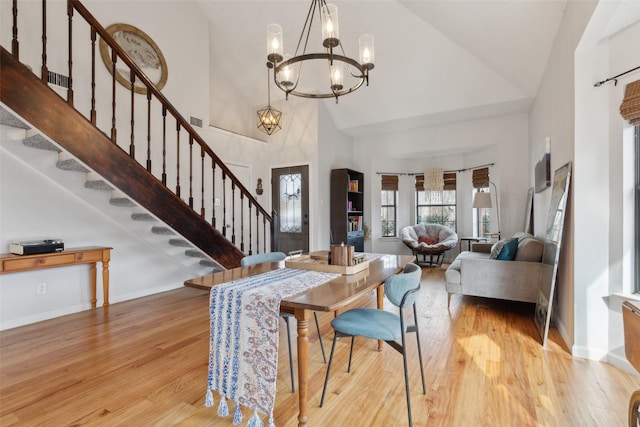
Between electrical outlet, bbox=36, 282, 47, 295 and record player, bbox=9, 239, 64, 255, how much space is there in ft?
1.52

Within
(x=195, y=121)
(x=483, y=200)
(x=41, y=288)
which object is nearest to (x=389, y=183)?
(x=483, y=200)

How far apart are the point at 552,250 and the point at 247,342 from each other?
2767 mm

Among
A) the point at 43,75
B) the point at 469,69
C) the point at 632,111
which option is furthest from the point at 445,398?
the point at 469,69

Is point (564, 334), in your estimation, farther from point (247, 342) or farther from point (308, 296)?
point (247, 342)

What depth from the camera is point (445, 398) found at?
1.92 m

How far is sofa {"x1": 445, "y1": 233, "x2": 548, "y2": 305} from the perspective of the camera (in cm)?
325

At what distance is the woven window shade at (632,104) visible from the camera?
2061 mm

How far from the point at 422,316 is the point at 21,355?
12.0 feet

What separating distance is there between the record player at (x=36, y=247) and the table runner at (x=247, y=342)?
2524 millimetres

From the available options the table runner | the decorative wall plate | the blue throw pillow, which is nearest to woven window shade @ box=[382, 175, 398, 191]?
the blue throw pillow

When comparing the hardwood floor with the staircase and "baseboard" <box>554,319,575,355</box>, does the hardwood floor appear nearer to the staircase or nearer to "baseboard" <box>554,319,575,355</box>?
"baseboard" <box>554,319,575,355</box>

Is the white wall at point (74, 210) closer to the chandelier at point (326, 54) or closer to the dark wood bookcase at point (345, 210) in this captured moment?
the chandelier at point (326, 54)

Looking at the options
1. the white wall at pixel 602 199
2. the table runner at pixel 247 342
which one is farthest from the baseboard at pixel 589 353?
the table runner at pixel 247 342

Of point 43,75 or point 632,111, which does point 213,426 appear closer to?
point 43,75
